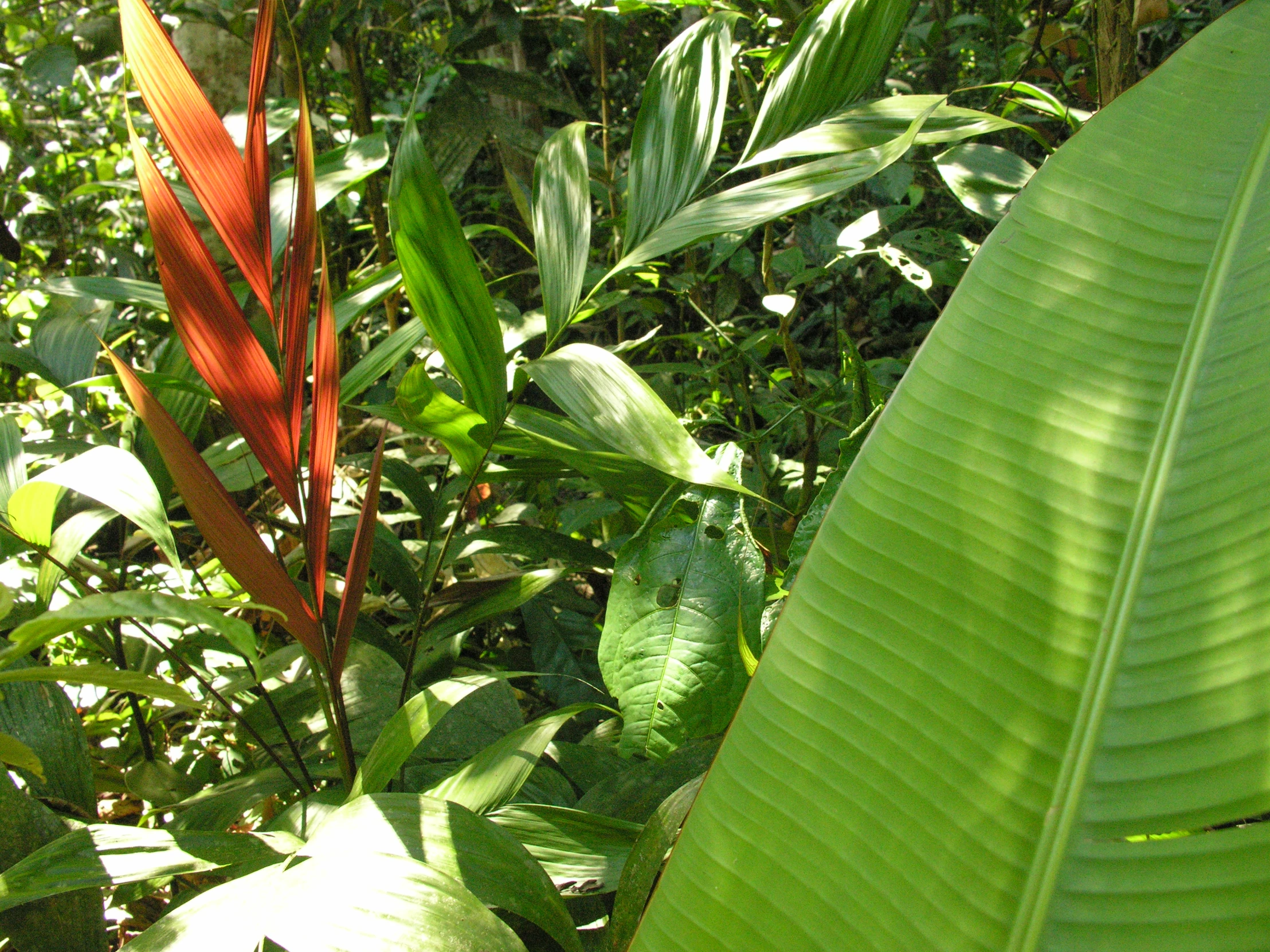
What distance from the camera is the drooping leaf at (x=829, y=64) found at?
0.73 meters

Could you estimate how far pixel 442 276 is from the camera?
643mm

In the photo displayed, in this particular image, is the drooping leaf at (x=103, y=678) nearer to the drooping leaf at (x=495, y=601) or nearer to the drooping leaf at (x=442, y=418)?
the drooping leaf at (x=442, y=418)

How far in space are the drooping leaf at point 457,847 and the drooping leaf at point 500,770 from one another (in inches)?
2.7

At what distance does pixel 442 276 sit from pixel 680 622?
31cm

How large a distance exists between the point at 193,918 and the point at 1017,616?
39 centimetres

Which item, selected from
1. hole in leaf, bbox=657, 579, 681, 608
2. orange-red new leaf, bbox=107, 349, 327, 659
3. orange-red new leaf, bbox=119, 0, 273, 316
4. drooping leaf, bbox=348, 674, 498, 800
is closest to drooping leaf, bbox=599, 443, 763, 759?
hole in leaf, bbox=657, 579, 681, 608

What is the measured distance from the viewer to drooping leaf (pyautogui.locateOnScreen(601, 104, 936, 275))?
0.63m

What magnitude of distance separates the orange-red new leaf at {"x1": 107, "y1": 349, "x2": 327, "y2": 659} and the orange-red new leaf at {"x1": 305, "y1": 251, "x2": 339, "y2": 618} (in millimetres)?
56

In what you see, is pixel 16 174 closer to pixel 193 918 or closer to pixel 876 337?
pixel 876 337

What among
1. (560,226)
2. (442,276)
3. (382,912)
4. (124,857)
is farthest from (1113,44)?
(124,857)

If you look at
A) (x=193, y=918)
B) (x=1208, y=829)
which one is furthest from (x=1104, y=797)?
(x=193, y=918)

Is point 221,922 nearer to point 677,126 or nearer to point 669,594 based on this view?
point 669,594

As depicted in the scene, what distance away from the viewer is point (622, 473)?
712 mm

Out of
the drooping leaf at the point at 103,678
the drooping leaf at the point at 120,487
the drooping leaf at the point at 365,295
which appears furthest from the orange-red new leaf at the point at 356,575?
the drooping leaf at the point at 365,295
